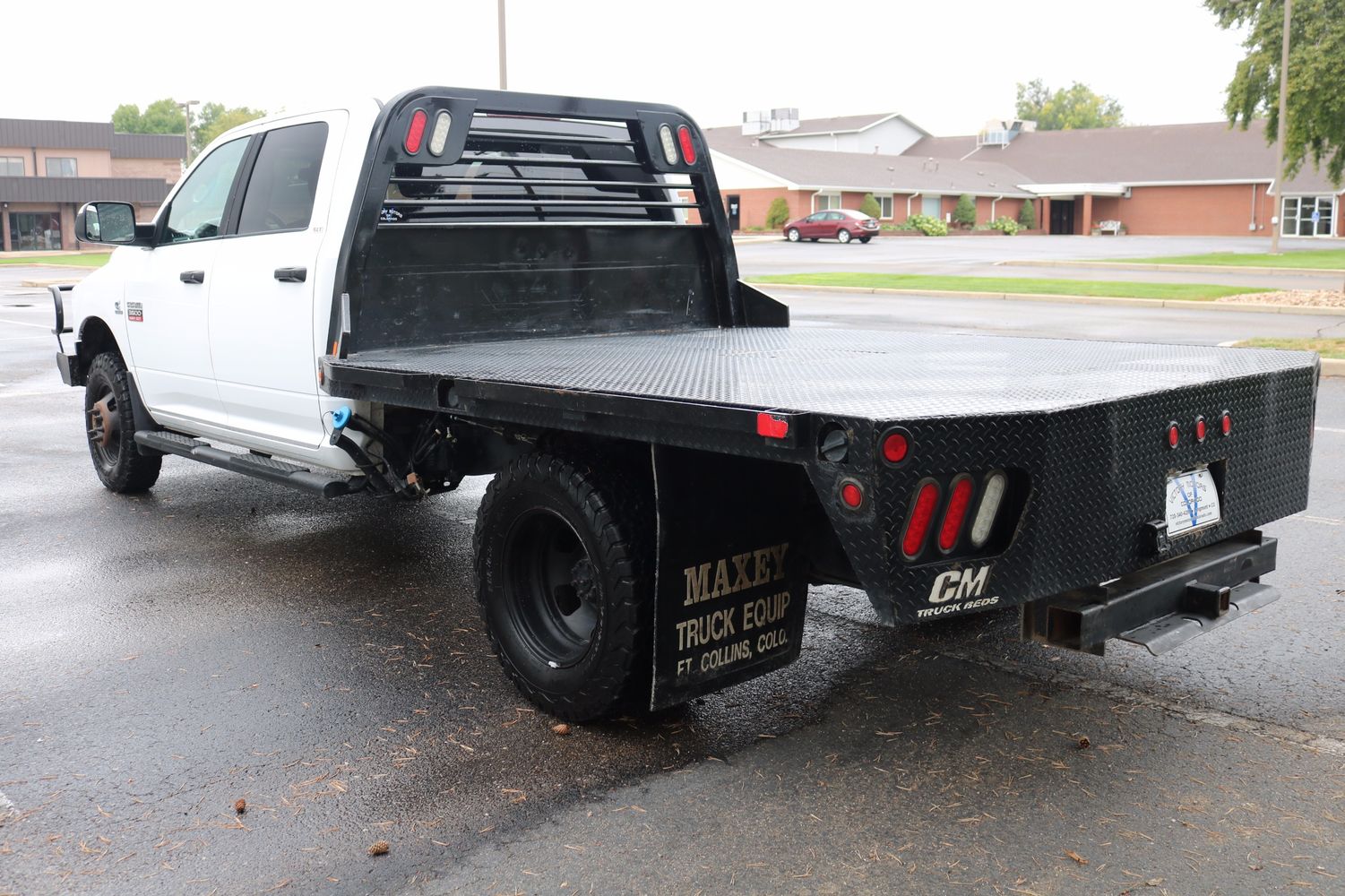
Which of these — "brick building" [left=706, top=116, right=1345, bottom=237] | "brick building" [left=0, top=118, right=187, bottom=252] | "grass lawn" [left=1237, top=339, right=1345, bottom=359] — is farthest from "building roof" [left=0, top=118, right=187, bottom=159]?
"grass lawn" [left=1237, top=339, right=1345, bottom=359]

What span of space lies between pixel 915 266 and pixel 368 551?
100 feet

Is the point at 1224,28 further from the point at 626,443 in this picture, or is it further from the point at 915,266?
the point at 626,443

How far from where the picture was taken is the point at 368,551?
6621 mm

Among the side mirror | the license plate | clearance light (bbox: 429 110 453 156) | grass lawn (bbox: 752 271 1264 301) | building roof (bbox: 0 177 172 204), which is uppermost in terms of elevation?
building roof (bbox: 0 177 172 204)

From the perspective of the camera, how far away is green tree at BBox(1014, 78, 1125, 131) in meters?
118

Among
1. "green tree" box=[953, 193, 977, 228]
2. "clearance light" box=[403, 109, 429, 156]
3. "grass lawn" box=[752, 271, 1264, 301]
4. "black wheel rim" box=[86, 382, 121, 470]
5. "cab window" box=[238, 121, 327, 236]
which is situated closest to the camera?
"clearance light" box=[403, 109, 429, 156]

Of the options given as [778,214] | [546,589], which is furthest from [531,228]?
[778,214]

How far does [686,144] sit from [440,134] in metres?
1.49

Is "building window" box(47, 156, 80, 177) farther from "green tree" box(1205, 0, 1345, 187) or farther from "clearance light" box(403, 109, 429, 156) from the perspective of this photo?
"clearance light" box(403, 109, 429, 156)

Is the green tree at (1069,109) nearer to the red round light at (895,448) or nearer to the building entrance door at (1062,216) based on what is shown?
the building entrance door at (1062,216)

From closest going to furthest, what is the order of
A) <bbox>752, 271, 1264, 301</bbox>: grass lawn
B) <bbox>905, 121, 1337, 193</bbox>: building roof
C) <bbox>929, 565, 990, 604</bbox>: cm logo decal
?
<bbox>929, 565, 990, 604</bbox>: cm logo decal → <bbox>752, 271, 1264, 301</bbox>: grass lawn → <bbox>905, 121, 1337, 193</bbox>: building roof

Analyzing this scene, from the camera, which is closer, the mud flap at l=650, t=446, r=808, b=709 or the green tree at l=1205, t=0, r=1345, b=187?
the mud flap at l=650, t=446, r=808, b=709

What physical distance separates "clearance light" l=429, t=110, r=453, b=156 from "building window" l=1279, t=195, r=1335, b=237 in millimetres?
62756

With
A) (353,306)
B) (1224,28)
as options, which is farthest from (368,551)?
(1224,28)
